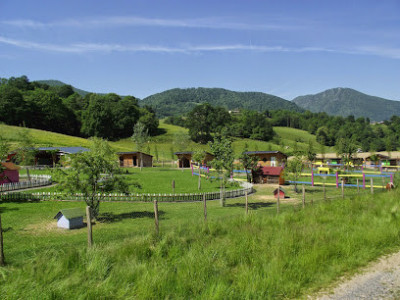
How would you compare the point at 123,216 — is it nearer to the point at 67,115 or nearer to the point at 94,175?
the point at 94,175

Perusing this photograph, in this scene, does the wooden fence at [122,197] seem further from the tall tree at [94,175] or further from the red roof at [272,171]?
the red roof at [272,171]

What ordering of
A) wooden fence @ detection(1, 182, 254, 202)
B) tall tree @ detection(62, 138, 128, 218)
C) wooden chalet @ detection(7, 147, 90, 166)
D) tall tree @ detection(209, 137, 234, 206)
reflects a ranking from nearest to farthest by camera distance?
tall tree @ detection(62, 138, 128, 218) < wooden fence @ detection(1, 182, 254, 202) < tall tree @ detection(209, 137, 234, 206) < wooden chalet @ detection(7, 147, 90, 166)

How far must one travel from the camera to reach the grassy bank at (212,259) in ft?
23.0

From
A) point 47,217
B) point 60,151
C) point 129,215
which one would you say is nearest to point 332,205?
point 129,215

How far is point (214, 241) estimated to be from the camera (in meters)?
10.3

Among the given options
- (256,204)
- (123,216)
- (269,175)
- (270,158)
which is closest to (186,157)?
(270,158)

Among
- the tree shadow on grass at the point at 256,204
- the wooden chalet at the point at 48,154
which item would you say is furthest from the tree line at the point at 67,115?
the tree shadow on grass at the point at 256,204

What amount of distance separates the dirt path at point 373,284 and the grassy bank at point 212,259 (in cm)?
32

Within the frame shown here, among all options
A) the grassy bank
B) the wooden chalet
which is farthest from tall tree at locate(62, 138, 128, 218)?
the wooden chalet

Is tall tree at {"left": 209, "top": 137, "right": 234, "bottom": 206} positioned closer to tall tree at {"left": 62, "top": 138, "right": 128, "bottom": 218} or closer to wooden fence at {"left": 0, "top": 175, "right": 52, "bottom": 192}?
tall tree at {"left": 62, "top": 138, "right": 128, "bottom": 218}

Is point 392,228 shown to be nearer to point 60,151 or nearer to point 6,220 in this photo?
point 6,220

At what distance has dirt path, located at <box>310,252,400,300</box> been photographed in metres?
7.20

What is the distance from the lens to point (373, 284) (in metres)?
7.75

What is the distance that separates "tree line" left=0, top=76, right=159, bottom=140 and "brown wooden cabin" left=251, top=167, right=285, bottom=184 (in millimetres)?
76911
